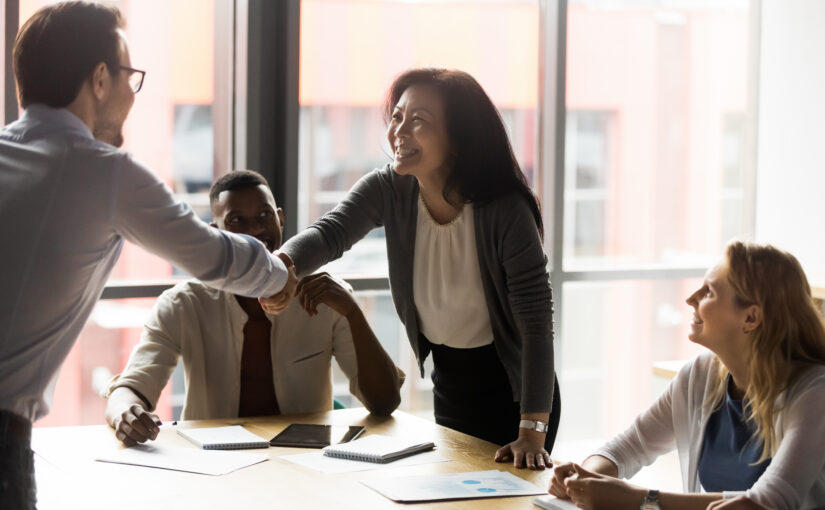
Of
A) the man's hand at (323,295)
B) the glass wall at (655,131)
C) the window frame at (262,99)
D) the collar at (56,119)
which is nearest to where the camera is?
the collar at (56,119)

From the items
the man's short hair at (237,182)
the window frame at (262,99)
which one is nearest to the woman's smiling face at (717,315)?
the man's short hair at (237,182)

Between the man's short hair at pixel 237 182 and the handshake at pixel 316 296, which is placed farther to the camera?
the man's short hair at pixel 237 182

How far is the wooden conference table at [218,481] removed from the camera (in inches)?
68.0

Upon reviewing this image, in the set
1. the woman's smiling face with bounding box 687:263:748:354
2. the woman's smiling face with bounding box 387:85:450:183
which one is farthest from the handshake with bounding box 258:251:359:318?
the woman's smiling face with bounding box 687:263:748:354

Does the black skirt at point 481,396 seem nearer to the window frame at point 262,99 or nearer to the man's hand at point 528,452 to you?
the man's hand at point 528,452

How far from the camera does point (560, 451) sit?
4.22m

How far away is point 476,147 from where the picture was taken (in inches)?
91.6

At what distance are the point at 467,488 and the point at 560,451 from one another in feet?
8.20

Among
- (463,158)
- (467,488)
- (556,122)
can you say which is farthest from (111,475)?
(556,122)

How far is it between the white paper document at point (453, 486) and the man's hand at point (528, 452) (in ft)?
0.27

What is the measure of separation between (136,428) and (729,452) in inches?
50.2

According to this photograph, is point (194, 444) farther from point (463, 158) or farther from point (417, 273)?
point (463, 158)

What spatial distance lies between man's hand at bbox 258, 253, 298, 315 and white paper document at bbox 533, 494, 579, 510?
2.44 feet

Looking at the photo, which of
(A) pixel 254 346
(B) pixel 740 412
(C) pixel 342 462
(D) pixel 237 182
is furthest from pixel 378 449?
(D) pixel 237 182
